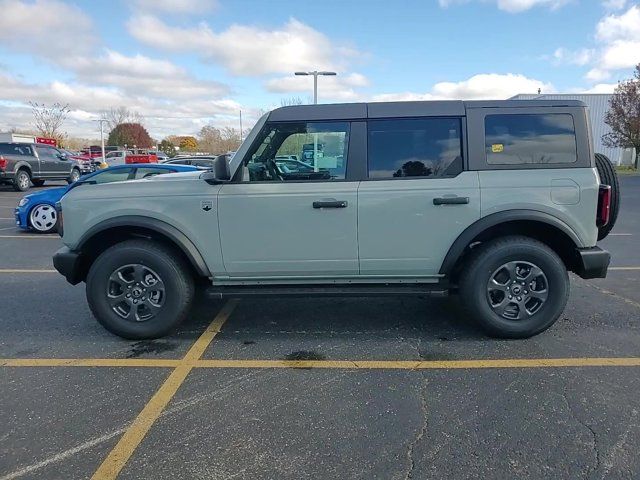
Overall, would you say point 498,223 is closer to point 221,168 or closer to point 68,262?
point 221,168

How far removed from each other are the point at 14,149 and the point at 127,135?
46176 millimetres

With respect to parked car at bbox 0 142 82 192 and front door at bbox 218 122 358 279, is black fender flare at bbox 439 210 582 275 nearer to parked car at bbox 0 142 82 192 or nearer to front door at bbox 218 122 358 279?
front door at bbox 218 122 358 279

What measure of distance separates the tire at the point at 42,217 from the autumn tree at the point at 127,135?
185ft

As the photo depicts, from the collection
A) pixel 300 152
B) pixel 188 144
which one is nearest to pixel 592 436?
pixel 300 152

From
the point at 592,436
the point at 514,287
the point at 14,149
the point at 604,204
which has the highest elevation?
the point at 14,149

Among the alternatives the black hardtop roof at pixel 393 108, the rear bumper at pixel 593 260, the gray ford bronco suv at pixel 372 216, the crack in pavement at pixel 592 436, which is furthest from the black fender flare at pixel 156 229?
the rear bumper at pixel 593 260

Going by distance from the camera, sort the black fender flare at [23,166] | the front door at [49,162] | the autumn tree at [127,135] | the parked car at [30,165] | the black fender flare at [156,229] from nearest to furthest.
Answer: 1. the black fender flare at [156,229]
2. the parked car at [30,165]
3. the black fender flare at [23,166]
4. the front door at [49,162]
5. the autumn tree at [127,135]

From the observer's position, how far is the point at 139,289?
4000 millimetres

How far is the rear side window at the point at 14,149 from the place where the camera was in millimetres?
18270

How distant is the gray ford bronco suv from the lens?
3.81 m

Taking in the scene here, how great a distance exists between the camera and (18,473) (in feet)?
7.77

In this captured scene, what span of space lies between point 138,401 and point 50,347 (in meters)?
1.43

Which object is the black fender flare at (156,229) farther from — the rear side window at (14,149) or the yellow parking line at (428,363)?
the rear side window at (14,149)

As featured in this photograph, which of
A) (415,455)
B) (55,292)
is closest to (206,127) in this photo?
(55,292)
